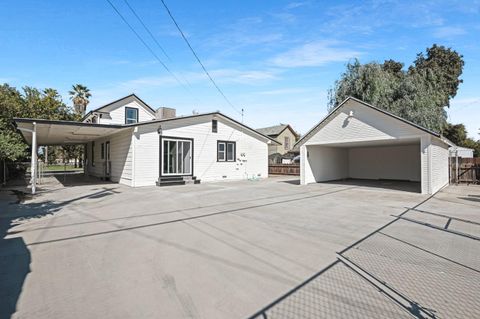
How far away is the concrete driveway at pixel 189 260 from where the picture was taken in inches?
99.2

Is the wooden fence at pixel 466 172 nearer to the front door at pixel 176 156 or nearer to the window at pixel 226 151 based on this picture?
the window at pixel 226 151

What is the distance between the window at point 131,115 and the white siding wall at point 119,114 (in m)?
0.27

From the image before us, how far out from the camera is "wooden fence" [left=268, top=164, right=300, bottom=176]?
2238 centimetres

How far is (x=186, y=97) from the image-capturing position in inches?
700

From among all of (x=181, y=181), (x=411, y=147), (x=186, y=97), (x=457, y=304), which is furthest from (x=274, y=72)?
(x=457, y=304)

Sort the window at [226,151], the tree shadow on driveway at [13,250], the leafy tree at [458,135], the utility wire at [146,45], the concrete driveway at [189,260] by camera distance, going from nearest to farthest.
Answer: the concrete driveway at [189,260] → the tree shadow on driveway at [13,250] → the utility wire at [146,45] → the window at [226,151] → the leafy tree at [458,135]

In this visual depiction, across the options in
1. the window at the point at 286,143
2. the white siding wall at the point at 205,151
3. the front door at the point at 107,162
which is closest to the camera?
the white siding wall at the point at 205,151

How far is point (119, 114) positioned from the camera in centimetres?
2219

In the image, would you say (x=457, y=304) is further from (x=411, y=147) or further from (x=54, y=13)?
(x=411, y=147)

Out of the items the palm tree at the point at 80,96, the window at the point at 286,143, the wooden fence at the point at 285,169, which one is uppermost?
the palm tree at the point at 80,96

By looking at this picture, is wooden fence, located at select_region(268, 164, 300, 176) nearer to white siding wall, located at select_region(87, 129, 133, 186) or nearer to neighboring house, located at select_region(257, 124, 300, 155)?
neighboring house, located at select_region(257, 124, 300, 155)

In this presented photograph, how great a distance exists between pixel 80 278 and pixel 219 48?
11.0 meters

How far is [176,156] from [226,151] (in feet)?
11.8

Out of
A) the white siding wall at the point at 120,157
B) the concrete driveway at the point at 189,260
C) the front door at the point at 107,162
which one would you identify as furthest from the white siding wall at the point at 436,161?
the front door at the point at 107,162
